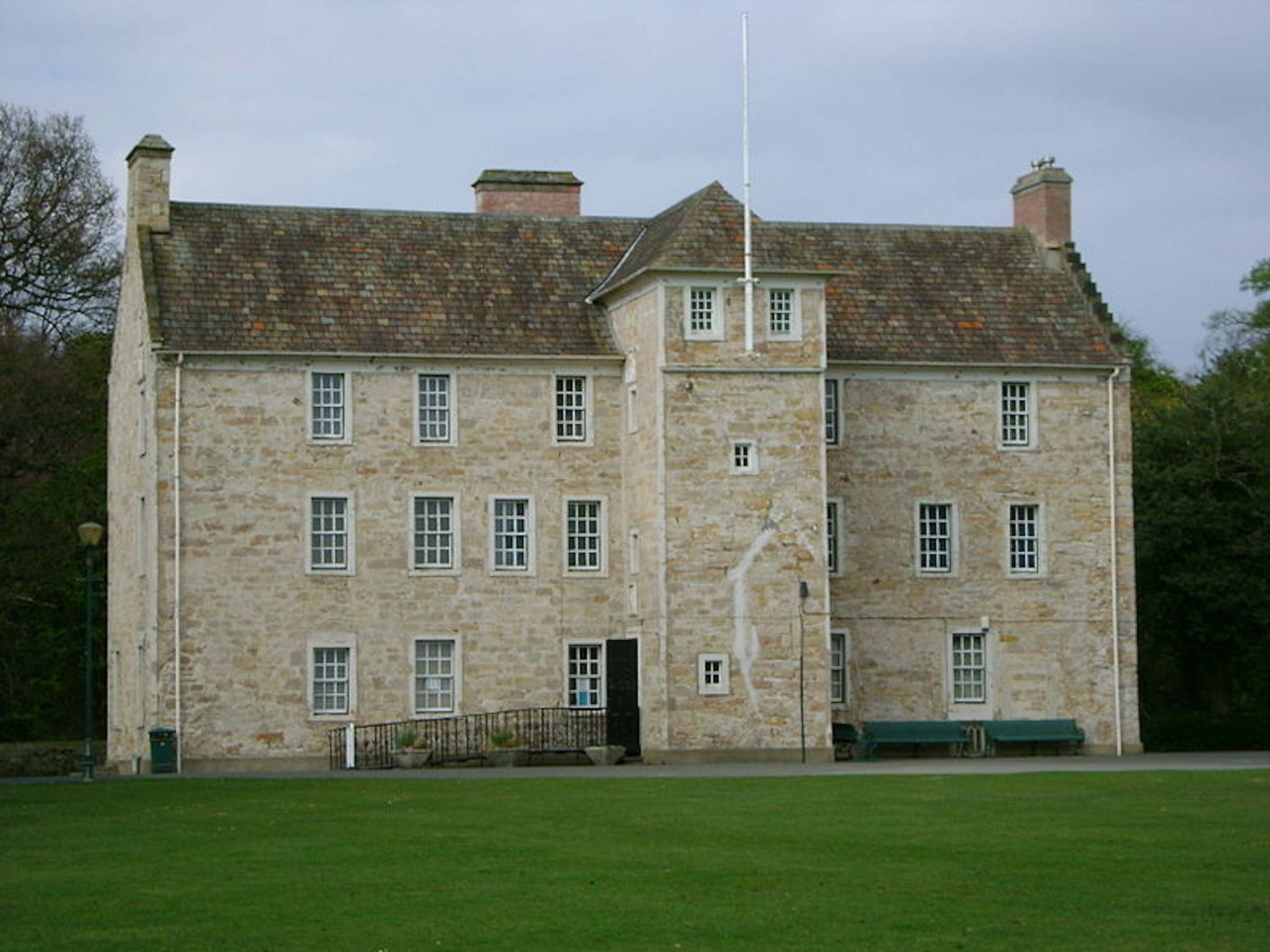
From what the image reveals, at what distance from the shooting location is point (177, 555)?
142ft

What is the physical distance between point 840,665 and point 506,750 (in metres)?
7.42

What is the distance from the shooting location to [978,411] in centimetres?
4759

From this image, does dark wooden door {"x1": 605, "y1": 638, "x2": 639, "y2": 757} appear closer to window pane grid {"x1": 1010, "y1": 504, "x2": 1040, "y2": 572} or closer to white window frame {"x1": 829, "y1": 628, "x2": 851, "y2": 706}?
white window frame {"x1": 829, "y1": 628, "x2": 851, "y2": 706}

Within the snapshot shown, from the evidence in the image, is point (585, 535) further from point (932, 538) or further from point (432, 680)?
point (932, 538)

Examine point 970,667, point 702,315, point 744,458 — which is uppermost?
point 702,315

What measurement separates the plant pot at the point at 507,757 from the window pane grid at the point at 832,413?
361 inches

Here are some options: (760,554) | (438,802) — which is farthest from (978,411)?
(438,802)

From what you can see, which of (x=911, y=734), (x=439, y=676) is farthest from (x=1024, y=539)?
(x=439, y=676)

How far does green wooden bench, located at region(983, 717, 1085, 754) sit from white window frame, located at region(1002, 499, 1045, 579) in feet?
10.2

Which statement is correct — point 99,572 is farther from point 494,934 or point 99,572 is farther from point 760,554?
point 494,934

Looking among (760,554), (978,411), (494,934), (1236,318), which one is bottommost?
(494,934)

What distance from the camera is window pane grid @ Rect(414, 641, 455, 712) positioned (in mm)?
44844

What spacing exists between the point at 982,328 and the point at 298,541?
15.3m

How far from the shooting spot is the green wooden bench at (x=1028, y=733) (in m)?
46.6
